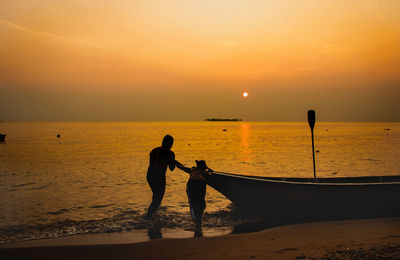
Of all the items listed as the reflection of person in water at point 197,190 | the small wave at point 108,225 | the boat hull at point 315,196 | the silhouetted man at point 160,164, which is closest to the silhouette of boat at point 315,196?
the boat hull at point 315,196

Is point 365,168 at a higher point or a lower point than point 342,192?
lower

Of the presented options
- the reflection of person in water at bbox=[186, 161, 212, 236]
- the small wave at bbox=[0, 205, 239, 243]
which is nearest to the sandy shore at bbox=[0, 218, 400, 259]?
the reflection of person in water at bbox=[186, 161, 212, 236]

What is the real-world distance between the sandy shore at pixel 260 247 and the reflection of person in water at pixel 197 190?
39.2 inches

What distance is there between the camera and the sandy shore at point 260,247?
645 cm

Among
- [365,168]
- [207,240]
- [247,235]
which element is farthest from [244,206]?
[365,168]

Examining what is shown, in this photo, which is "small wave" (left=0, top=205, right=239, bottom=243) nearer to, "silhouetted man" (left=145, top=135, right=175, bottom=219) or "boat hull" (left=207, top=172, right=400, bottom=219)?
"boat hull" (left=207, top=172, right=400, bottom=219)

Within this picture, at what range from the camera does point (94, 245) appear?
7672 mm

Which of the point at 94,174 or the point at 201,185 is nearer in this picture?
the point at 201,185

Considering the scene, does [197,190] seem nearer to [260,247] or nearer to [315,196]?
[260,247]

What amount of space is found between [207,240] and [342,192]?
14.6 ft

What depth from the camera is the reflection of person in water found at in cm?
899

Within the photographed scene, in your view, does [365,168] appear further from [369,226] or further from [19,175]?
[19,175]

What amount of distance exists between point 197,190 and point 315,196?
3.63 metres

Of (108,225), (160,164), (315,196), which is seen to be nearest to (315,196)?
(315,196)
